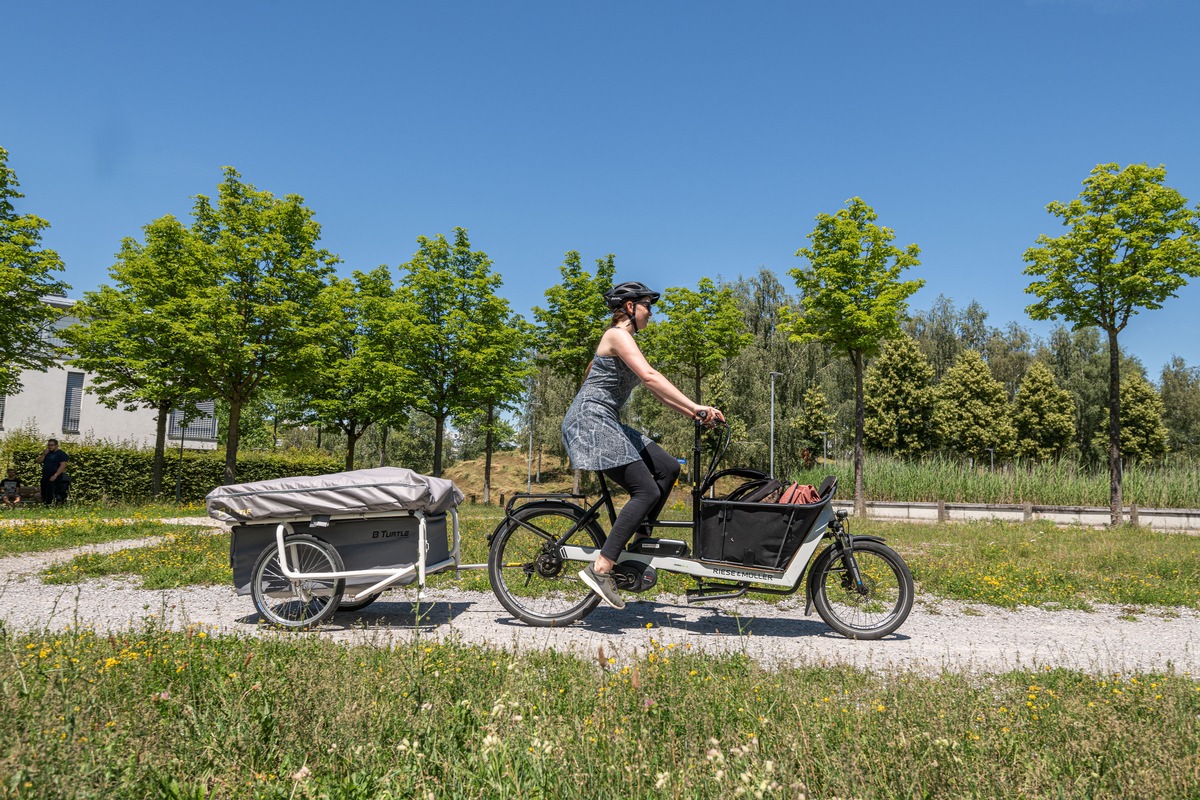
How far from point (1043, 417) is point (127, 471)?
48.2 metres

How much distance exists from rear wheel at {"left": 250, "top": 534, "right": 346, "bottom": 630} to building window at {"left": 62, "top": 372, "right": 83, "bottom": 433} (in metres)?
40.2

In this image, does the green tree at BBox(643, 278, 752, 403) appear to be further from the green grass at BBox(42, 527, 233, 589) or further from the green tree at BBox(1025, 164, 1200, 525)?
the green grass at BBox(42, 527, 233, 589)

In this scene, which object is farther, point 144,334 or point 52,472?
point 144,334

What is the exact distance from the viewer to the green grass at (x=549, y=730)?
2.11 metres

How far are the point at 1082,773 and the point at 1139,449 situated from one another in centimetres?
5318

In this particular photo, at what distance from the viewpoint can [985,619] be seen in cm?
600

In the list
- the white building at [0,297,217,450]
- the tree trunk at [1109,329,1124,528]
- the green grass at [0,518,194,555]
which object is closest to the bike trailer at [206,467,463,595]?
the green grass at [0,518,194,555]

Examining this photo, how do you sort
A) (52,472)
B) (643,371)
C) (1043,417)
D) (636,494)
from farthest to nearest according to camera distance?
(1043,417) < (52,472) < (636,494) < (643,371)

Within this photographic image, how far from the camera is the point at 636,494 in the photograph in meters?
4.89

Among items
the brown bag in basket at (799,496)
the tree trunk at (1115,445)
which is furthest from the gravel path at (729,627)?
the tree trunk at (1115,445)

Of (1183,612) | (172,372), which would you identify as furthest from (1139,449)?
(172,372)

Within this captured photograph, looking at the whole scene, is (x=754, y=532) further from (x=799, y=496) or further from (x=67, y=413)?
(x=67, y=413)

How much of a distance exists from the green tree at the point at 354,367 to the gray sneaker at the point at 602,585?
20500 mm

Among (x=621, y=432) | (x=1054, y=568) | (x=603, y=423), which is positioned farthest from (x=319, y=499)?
(x=1054, y=568)
